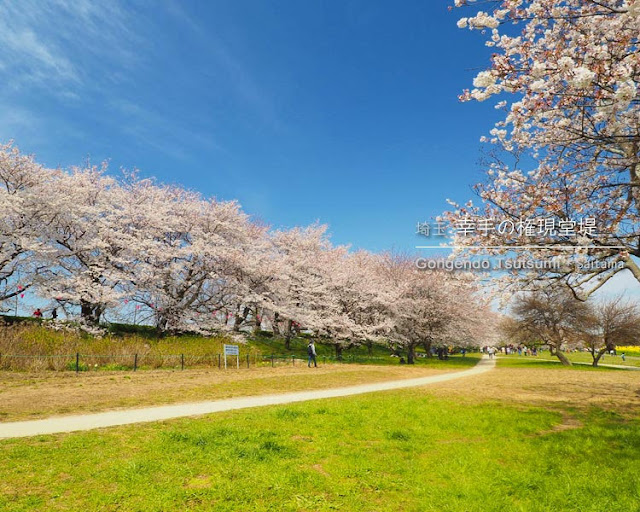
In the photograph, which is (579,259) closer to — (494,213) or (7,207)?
(494,213)

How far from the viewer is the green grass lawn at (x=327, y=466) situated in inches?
190

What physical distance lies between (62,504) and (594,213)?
13.2 m

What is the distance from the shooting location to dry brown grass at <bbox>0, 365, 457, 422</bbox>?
1018cm

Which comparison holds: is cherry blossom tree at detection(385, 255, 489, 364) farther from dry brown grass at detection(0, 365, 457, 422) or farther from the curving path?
the curving path

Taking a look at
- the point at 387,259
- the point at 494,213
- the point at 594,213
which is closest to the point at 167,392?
the point at 494,213

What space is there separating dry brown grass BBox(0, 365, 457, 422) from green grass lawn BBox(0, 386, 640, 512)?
335cm

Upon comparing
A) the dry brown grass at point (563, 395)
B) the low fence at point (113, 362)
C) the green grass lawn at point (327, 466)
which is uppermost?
the low fence at point (113, 362)

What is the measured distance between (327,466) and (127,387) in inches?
401

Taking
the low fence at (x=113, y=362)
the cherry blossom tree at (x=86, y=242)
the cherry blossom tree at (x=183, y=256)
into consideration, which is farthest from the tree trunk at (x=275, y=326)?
the cherry blossom tree at (x=86, y=242)

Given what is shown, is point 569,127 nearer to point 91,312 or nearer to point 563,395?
point 563,395

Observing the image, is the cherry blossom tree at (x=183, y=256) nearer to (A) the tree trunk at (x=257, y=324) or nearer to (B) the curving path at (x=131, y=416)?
(A) the tree trunk at (x=257, y=324)

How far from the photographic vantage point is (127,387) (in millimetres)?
13492

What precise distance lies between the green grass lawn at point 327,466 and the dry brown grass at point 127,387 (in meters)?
3.35

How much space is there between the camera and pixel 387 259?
4172 centimetres
